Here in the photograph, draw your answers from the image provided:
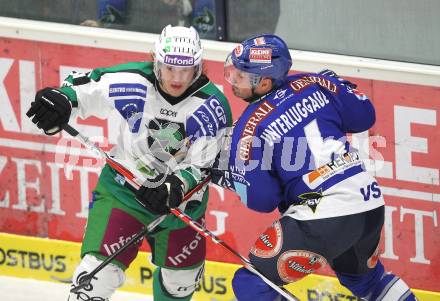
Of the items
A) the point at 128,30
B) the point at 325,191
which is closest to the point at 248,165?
the point at 325,191

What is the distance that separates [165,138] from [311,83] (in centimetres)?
70

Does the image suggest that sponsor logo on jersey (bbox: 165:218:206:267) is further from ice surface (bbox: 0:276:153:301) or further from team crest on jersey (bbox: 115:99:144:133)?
ice surface (bbox: 0:276:153:301)

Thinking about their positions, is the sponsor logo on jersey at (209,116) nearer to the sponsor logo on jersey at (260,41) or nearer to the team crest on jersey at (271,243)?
the sponsor logo on jersey at (260,41)

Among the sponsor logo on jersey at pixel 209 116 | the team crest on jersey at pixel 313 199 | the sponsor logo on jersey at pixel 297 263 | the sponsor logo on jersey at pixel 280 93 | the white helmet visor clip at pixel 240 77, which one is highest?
the white helmet visor clip at pixel 240 77

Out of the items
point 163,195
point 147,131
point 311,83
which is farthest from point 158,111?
point 311,83

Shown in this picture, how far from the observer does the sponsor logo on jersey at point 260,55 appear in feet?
15.9

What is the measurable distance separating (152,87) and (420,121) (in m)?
1.37

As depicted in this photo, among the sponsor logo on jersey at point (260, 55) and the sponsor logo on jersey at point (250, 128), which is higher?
the sponsor logo on jersey at point (260, 55)

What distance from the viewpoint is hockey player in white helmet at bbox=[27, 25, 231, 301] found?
5086 millimetres

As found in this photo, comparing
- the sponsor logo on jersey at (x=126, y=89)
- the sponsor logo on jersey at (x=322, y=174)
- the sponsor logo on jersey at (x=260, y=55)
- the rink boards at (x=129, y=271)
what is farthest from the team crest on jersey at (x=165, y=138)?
the rink boards at (x=129, y=271)

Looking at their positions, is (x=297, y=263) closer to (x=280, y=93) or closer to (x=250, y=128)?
(x=250, y=128)

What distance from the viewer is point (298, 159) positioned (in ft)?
15.6

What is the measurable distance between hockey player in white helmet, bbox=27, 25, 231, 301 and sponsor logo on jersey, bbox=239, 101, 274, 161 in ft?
1.31

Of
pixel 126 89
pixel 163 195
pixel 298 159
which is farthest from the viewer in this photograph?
pixel 126 89
